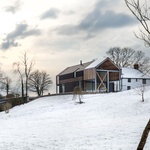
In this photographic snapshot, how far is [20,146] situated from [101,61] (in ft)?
110

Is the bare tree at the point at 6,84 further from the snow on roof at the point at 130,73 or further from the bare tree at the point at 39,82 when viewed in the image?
the snow on roof at the point at 130,73

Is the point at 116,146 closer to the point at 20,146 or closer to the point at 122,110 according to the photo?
the point at 20,146

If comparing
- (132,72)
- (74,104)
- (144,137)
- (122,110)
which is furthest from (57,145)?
(132,72)

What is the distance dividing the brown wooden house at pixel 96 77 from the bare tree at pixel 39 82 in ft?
54.5

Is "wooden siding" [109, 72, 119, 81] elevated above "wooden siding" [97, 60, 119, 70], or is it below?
below

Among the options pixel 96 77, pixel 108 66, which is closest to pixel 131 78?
pixel 108 66

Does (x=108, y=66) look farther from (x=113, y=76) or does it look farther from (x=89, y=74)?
(x=89, y=74)

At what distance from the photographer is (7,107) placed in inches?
1560

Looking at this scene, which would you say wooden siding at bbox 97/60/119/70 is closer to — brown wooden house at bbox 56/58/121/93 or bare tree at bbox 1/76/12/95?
brown wooden house at bbox 56/58/121/93

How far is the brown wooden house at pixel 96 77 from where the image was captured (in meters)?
45.6

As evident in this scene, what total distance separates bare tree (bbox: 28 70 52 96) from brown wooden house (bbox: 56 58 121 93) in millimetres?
16617

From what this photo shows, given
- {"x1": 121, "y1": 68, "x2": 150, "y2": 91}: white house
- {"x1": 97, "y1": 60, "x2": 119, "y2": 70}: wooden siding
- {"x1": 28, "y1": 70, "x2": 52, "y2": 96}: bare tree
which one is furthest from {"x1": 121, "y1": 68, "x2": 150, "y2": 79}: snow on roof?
{"x1": 28, "y1": 70, "x2": 52, "y2": 96}: bare tree

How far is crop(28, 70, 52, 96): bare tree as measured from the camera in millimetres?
68700

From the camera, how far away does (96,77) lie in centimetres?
4562
